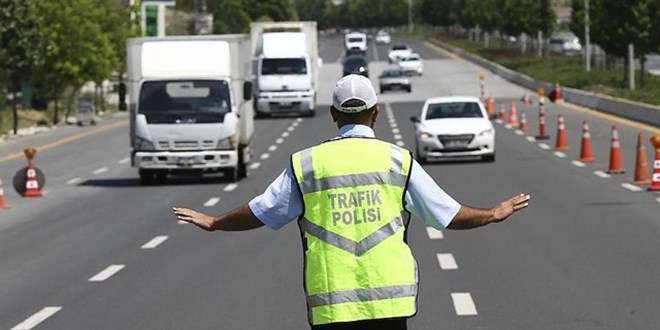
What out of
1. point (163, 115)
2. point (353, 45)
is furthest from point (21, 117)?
point (353, 45)

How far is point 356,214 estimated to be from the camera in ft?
20.0

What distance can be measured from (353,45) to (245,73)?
107m

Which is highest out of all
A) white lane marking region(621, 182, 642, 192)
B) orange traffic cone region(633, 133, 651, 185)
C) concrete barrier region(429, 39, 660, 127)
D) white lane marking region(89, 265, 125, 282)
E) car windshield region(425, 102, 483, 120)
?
car windshield region(425, 102, 483, 120)

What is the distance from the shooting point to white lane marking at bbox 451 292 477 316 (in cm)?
1268

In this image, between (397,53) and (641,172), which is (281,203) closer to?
(641,172)

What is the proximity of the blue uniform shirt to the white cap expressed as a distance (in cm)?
8

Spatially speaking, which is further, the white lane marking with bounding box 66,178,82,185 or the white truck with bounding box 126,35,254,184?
the white lane marking with bounding box 66,178,82,185

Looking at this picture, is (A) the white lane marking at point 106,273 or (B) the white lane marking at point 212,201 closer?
(A) the white lane marking at point 106,273

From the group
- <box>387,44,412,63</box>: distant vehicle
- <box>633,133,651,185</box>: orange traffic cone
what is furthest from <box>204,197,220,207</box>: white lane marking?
<box>387,44,412,63</box>: distant vehicle

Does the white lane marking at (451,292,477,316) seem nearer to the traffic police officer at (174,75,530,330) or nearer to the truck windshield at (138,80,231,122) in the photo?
the traffic police officer at (174,75,530,330)

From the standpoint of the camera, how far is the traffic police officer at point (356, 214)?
605cm

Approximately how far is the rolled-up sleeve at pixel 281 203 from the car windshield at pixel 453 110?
27.0 meters

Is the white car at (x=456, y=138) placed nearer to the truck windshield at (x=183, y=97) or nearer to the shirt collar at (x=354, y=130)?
the truck windshield at (x=183, y=97)

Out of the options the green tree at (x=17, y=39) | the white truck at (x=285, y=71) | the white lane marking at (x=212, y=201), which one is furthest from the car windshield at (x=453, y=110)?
the green tree at (x=17, y=39)
